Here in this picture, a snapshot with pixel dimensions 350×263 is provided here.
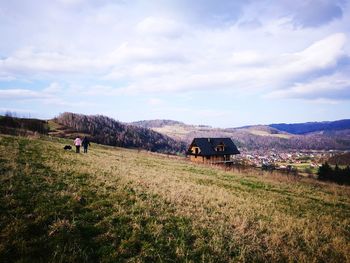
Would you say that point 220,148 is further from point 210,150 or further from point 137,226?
point 137,226

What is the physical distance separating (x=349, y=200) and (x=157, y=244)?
74.8 feet

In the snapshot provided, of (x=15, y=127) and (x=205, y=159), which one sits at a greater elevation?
(x=15, y=127)

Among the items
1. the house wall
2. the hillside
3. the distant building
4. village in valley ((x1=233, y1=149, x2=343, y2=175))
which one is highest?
the hillside

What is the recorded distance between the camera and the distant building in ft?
213

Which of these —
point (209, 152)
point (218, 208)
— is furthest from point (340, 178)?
point (218, 208)

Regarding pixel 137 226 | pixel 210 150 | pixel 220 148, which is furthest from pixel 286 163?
pixel 137 226

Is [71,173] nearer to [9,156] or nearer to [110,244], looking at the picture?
[9,156]

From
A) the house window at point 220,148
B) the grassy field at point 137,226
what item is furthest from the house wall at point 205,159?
the grassy field at point 137,226

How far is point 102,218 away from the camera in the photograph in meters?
8.77

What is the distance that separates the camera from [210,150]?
6575 cm

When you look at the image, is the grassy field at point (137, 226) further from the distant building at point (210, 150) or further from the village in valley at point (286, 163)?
the distant building at point (210, 150)

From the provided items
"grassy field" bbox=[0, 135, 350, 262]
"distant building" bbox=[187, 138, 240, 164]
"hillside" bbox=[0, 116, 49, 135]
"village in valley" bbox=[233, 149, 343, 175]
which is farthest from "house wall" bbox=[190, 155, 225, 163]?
"grassy field" bbox=[0, 135, 350, 262]

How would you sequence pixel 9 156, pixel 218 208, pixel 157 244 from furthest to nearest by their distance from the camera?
pixel 9 156, pixel 218 208, pixel 157 244

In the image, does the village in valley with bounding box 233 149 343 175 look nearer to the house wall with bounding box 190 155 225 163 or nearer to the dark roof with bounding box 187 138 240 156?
the dark roof with bounding box 187 138 240 156
